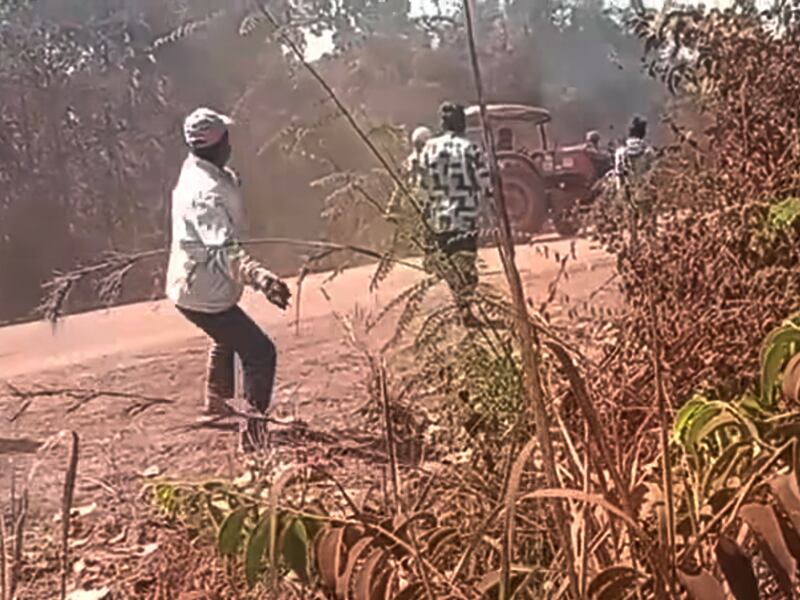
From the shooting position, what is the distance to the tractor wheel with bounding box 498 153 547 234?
1.11m

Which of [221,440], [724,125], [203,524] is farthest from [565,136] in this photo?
[203,524]

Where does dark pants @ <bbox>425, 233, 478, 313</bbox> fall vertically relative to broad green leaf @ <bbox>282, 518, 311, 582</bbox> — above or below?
above

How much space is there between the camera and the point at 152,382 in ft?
4.09

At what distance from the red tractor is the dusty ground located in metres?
0.05

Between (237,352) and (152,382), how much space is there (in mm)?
98

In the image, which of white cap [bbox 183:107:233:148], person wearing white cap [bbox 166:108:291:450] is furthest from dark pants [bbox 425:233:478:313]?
white cap [bbox 183:107:233:148]

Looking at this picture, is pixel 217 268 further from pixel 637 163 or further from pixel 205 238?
pixel 637 163

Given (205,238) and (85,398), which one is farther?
(205,238)

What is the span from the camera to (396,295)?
Answer: 95 centimetres

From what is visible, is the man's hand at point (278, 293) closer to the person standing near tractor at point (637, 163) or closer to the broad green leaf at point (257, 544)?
the person standing near tractor at point (637, 163)

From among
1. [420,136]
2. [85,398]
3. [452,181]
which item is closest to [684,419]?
[85,398]

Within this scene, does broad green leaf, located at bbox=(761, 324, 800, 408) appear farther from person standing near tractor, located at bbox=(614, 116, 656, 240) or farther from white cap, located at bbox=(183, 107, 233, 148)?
white cap, located at bbox=(183, 107, 233, 148)

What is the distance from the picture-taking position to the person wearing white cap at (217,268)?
3.76 ft

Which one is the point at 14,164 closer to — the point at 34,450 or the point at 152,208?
the point at 152,208
